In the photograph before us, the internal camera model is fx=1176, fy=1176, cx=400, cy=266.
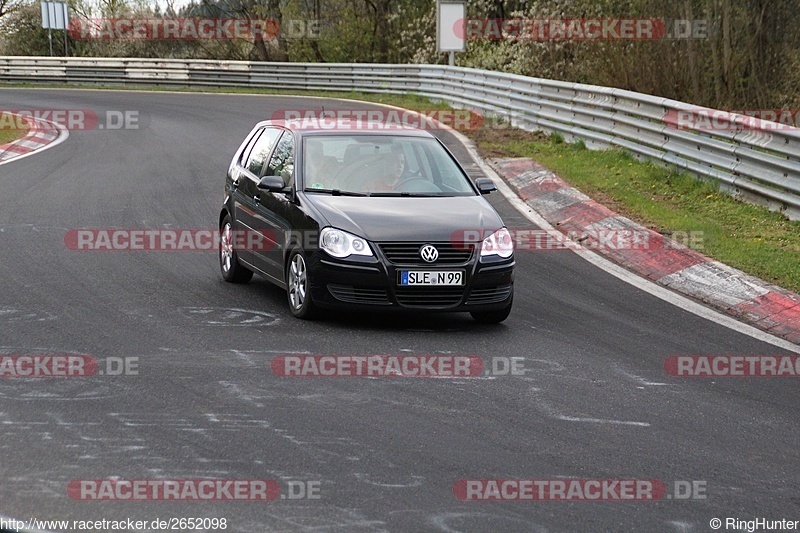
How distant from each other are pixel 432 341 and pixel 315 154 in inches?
89.8

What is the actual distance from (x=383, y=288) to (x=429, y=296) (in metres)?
0.36

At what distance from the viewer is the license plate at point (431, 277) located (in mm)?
8859

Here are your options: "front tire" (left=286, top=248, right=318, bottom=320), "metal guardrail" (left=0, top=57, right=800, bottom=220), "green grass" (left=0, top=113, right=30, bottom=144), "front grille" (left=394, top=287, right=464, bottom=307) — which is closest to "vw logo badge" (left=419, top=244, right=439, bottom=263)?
"front grille" (left=394, top=287, right=464, bottom=307)

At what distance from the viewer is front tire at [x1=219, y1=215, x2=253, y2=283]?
10.8 metres

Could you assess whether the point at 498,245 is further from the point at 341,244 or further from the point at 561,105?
the point at 561,105

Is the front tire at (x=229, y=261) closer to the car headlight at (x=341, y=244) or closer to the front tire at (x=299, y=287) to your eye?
the front tire at (x=299, y=287)

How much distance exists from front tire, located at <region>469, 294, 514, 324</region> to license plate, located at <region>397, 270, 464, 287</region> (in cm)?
43

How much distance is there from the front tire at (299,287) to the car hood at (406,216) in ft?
1.40

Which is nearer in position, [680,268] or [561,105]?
[680,268]

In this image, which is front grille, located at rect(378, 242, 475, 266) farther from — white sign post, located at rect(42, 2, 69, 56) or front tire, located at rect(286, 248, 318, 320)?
white sign post, located at rect(42, 2, 69, 56)

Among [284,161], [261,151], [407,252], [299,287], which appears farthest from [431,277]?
[261,151]

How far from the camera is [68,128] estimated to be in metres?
25.4

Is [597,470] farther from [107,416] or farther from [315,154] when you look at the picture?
[315,154]

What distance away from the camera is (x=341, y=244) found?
898cm
